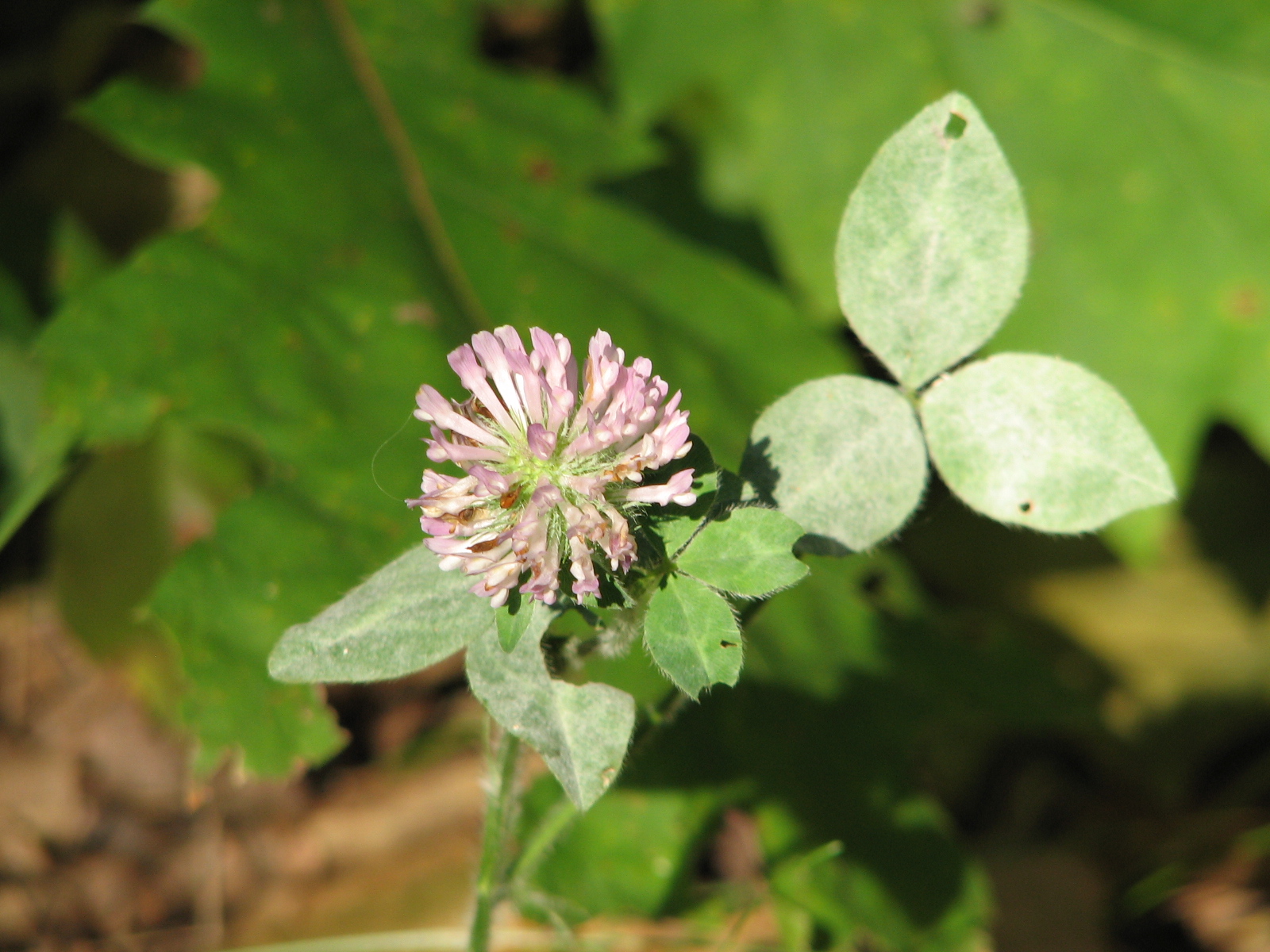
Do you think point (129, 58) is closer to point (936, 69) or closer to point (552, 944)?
point (936, 69)

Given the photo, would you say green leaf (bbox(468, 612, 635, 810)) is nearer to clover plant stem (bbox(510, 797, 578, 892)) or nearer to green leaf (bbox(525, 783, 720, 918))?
clover plant stem (bbox(510, 797, 578, 892))

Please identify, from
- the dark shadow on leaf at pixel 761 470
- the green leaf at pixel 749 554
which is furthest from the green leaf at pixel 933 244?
the green leaf at pixel 749 554

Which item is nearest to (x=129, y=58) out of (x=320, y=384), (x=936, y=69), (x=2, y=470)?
(x=2, y=470)

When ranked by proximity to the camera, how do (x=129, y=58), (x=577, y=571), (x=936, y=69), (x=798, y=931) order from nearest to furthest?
1. (x=577, y=571)
2. (x=798, y=931)
3. (x=936, y=69)
4. (x=129, y=58)

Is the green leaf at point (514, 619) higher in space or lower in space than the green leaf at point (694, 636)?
lower

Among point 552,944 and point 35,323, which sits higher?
point 35,323

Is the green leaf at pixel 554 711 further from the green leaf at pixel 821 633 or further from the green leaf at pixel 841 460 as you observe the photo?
the green leaf at pixel 821 633

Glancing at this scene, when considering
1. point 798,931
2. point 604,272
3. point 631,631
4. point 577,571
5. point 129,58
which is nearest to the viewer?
point 577,571
